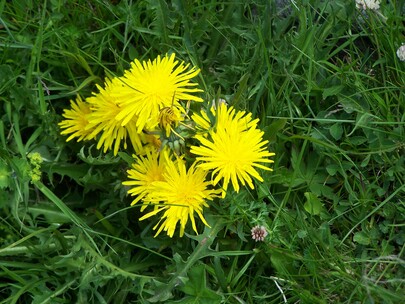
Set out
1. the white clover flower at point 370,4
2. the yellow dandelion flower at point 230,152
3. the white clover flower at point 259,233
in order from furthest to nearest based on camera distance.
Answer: the white clover flower at point 370,4, the white clover flower at point 259,233, the yellow dandelion flower at point 230,152

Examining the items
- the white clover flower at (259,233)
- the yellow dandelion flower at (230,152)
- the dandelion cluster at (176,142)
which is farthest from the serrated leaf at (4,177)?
the white clover flower at (259,233)

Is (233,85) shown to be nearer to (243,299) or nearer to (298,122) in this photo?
(298,122)

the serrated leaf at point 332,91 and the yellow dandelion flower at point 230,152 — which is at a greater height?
the serrated leaf at point 332,91

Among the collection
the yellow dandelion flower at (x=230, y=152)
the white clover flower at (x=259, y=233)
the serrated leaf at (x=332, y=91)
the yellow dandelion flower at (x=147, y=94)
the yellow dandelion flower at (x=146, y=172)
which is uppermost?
the serrated leaf at (x=332, y=91)

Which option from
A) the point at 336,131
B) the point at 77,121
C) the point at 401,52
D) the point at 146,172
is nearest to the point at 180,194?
the point at 146,172

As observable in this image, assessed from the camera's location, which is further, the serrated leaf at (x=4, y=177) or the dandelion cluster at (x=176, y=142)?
the serrated leaf at (x=4, y=177)

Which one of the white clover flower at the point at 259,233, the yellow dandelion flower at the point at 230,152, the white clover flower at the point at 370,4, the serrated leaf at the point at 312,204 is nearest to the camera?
the yellow dandelion flower at the point at 230,152

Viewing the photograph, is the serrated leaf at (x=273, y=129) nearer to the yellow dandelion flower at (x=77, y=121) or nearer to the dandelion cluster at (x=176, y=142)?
the dandelion cluster at (x=176, y=142)

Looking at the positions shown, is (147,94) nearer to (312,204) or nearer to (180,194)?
(180,194)
